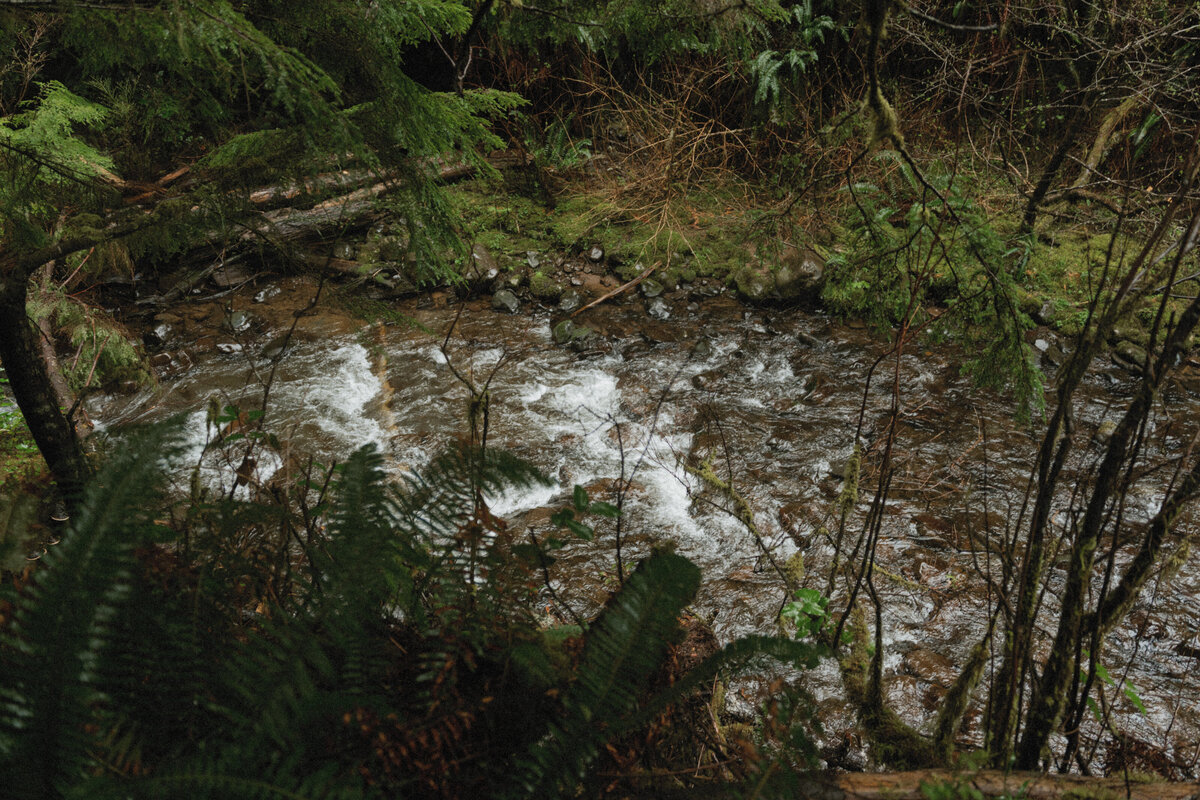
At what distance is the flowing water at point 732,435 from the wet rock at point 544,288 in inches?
18.6

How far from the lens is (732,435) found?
18.2 ft

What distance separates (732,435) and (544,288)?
10.3 ft

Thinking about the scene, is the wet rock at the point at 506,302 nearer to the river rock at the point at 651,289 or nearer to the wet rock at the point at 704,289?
the river rock at the point at 651,289

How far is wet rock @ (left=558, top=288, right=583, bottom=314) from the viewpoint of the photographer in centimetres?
739

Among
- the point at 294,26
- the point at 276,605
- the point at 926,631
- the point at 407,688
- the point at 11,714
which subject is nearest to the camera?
the point at 11,714

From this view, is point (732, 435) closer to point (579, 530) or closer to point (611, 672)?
point (579, 530)

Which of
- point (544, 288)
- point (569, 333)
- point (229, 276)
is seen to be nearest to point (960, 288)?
point (569, 333)

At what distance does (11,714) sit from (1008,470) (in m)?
5.63

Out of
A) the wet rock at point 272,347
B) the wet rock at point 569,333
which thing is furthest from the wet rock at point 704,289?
the wet rock at point 272,347

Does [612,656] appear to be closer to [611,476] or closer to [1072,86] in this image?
[611,476]

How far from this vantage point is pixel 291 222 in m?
7.77

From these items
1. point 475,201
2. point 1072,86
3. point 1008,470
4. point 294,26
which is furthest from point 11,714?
point 1072,86

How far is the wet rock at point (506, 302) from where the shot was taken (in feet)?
24.3

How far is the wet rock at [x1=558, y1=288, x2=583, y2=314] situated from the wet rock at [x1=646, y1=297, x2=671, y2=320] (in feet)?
2.57
